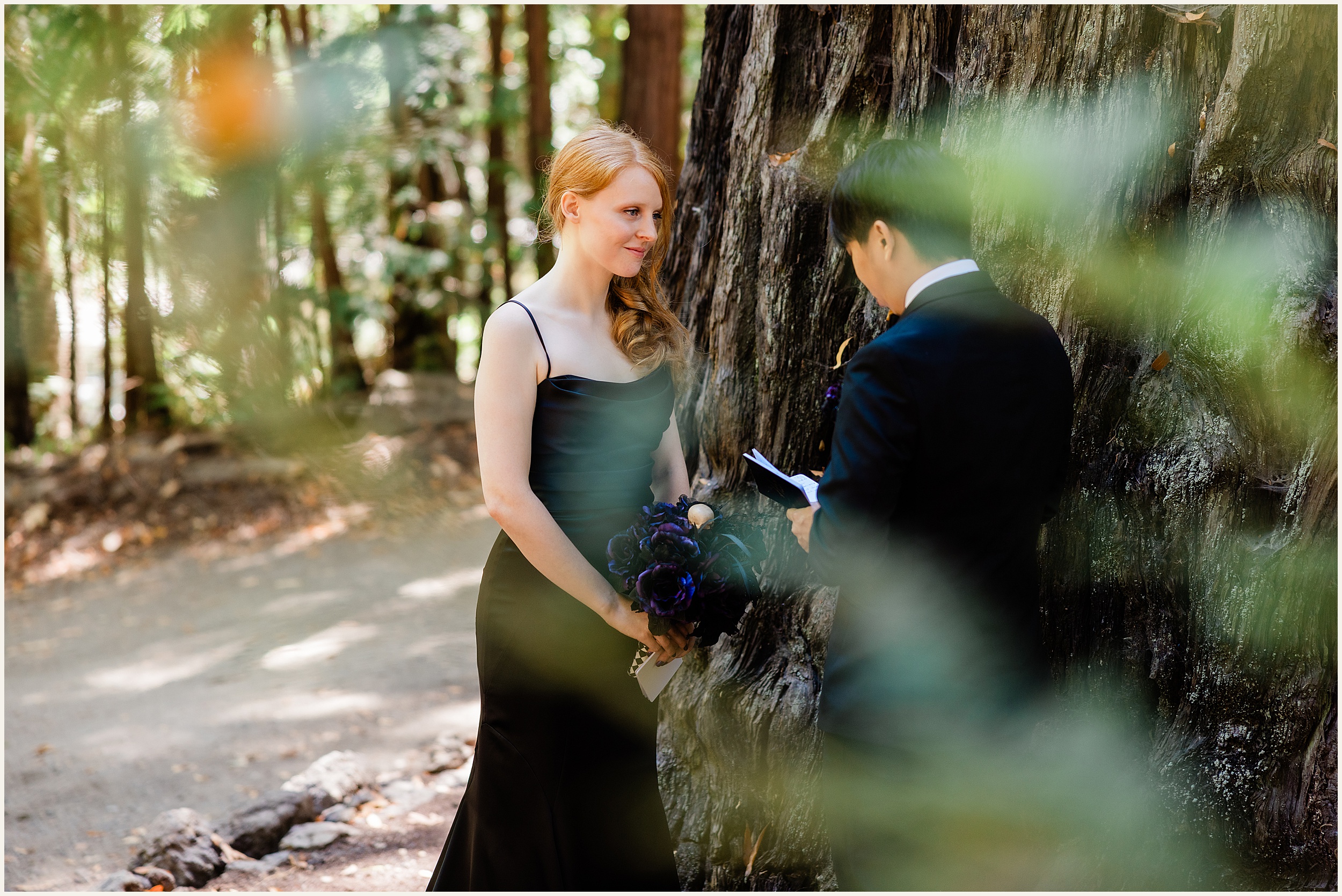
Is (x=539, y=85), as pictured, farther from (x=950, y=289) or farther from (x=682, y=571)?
(x=950, y=289)

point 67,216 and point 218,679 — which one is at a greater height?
point 67,216

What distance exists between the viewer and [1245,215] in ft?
8.45

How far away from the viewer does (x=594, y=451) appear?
256 centimetres

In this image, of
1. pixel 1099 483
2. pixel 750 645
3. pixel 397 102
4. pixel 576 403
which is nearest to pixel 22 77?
pixel 576 403

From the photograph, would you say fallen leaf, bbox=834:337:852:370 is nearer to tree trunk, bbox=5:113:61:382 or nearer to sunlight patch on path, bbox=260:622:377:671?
sunlight patch on path, bbox=260:622:377:671

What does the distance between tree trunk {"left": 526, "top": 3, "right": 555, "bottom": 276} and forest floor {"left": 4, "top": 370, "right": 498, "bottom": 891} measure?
11.4 feet

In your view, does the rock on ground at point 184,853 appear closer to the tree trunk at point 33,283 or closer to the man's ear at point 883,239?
the man's ear at point 883,239

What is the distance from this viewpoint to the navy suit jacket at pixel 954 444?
1.92 metres

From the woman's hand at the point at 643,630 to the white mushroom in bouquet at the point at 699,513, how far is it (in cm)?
29

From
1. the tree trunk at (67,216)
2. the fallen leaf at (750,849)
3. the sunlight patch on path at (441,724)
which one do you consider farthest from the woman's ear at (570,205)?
the sunlight patch on path at (441,724)

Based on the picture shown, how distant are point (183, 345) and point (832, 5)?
2.51 m

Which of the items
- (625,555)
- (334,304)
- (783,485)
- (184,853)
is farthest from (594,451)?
(334,304)

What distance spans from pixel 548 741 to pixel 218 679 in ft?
15.8

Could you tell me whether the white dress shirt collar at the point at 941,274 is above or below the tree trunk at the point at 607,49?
below
